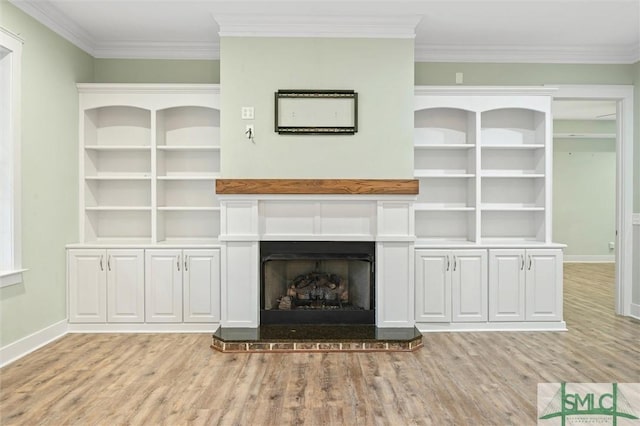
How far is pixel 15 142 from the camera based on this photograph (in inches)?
141

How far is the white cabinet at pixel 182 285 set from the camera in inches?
171

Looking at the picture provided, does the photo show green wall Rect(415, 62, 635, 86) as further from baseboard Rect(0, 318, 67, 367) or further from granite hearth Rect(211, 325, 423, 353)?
baseboard Rect(0, 318, 67, 367)

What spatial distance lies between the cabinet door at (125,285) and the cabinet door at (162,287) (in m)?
0.06

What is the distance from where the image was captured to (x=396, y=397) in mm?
2871

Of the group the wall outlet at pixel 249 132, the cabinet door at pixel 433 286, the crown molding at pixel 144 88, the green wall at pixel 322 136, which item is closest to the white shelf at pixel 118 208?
the green wall at pixel 322 136

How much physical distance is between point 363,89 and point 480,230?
1850mm

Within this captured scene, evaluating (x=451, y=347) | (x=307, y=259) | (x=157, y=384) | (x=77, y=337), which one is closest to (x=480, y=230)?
(x=451, y=347)

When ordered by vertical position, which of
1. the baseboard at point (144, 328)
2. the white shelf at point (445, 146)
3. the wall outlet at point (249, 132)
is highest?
the wall outlet at point (249, 132)

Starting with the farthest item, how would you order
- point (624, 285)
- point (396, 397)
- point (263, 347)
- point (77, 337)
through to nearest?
point (624, 285)
point (77, 337)
point (263, 347)
point (396, 397)

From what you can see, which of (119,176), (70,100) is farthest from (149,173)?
(70,100)

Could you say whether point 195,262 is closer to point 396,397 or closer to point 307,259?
point 307,259

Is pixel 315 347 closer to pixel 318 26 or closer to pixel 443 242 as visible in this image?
pixel 443 242

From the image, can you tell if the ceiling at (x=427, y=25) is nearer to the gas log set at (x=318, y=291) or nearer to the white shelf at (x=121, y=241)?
the white shelf at (x=121, y=241)

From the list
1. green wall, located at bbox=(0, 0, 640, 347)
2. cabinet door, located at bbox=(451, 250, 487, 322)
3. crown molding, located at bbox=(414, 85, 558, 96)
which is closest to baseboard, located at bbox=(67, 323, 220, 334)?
green wall, located at bbox=(0, 0, 640, 347)
